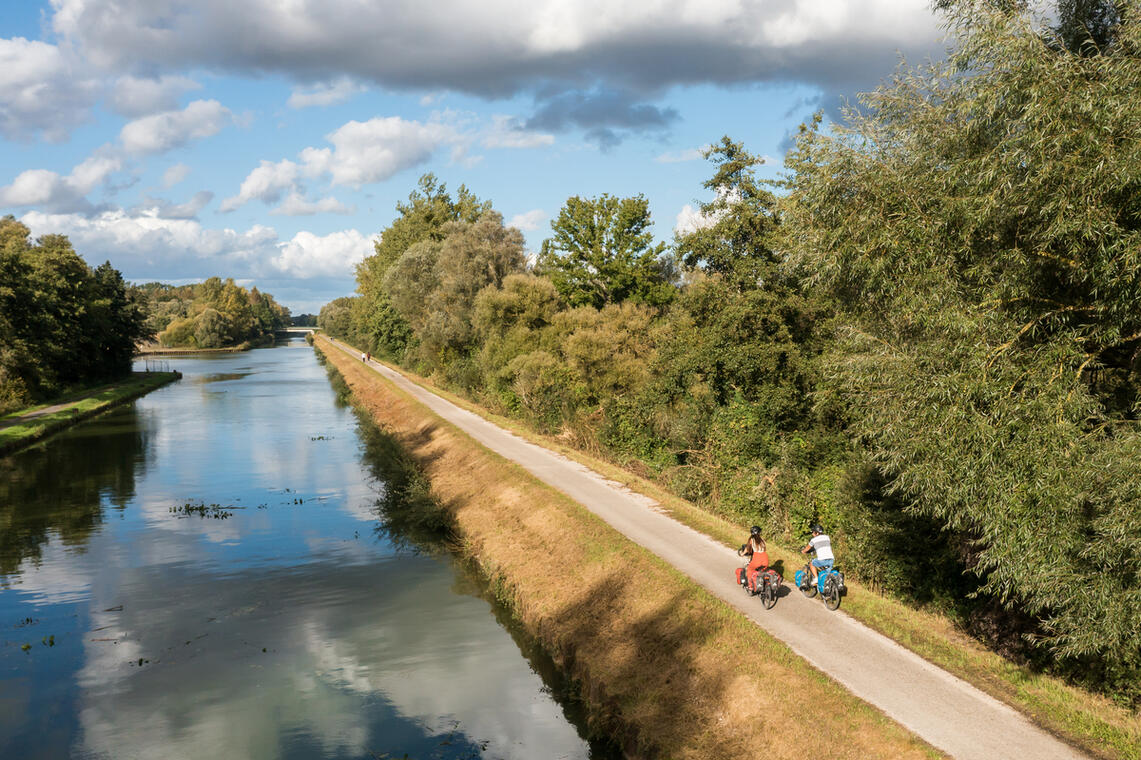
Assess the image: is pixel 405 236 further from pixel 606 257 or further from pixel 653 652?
pixel 653 652

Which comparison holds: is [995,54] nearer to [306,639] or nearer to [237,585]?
[306,639]

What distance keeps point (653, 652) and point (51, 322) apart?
62165 millimetres

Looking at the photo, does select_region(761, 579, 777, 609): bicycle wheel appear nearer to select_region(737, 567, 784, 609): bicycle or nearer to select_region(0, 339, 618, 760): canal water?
select_region(737, 567, 784, 609): bicycle

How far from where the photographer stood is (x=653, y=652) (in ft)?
51.8

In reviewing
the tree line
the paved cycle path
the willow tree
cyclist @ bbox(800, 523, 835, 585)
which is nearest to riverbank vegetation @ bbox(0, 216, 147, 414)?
the tree line

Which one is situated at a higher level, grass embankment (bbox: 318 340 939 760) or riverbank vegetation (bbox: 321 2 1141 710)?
riverbank vegetation (bbox: 321 2 1141 710)

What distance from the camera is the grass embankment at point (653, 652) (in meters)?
12.0

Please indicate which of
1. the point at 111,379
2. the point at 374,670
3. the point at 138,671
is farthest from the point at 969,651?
the point at 111,379

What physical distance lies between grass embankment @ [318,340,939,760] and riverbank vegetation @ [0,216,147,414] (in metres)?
46.5

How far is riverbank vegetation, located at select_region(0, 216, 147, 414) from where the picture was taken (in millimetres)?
57156

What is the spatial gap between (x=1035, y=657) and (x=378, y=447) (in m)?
37.2

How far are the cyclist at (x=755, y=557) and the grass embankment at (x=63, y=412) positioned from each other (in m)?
40.7

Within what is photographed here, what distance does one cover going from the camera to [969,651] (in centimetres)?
1420

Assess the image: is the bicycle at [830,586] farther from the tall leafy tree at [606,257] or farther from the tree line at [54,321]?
the tree line at [54,321]
